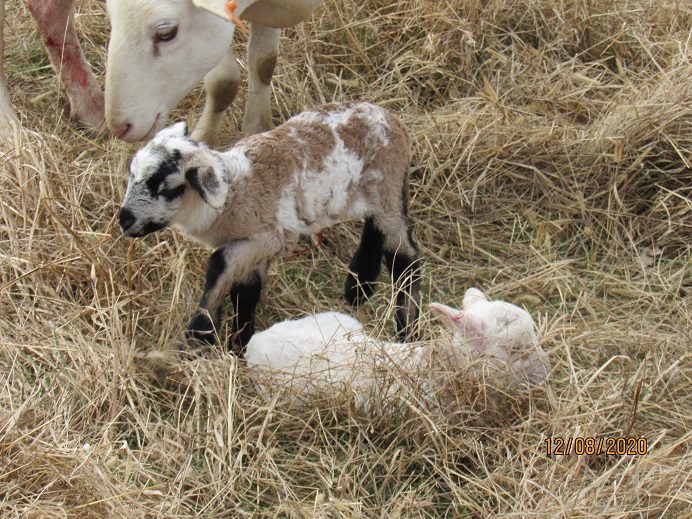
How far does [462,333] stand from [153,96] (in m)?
1.85

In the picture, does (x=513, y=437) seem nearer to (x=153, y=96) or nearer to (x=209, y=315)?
(x=209, y=315)

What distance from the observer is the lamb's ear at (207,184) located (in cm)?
329

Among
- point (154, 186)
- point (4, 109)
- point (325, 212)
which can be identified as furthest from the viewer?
point (4, 109)

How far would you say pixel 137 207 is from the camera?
328 centimetres

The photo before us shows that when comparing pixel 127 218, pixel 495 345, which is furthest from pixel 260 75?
pixel 495 345

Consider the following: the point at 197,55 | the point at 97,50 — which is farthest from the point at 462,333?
the point at 97,50

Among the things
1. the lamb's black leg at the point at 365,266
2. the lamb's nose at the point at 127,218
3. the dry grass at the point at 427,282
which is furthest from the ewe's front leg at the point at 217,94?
the lamb's nose at the point at 127,218

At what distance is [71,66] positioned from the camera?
16.5 feet

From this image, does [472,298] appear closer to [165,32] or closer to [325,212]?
[325,212]

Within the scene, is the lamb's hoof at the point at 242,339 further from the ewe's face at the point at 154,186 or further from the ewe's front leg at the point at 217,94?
the ewe's front leg at the point at 217,94

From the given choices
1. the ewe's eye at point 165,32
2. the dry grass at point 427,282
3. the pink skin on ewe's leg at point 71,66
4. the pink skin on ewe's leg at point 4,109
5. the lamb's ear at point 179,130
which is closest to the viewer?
the dry grass at point 427,282

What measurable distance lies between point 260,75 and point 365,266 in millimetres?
1469

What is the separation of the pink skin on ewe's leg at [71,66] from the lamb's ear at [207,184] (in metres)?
1.91

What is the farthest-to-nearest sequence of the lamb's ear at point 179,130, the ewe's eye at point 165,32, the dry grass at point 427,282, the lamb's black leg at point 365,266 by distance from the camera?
1. the lamb's black leg at point 365,266
2. the ewe's eye at point 165,32
3. the lamb's ear at point 179,130
4. the dry grass at point 427,282
